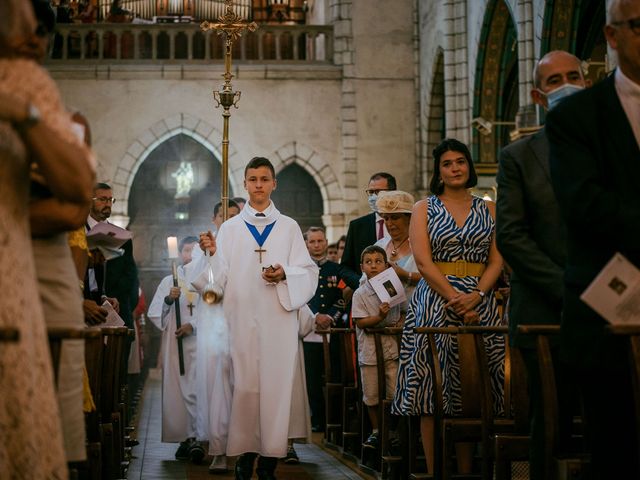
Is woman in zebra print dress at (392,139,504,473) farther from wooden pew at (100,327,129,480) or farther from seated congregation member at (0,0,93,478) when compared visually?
seated congregation member at (0,0,93,478)

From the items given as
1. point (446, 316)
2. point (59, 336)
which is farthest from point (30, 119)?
point (446, 316)

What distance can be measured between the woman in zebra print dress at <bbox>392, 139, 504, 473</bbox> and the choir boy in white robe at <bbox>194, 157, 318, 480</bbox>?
1009 millimetres

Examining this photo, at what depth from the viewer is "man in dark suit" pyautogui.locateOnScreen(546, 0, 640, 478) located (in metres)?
3.19

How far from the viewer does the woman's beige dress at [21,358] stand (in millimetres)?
2674

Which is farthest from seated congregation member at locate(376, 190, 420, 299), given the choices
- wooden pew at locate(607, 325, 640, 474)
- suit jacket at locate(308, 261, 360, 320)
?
wooden pew at locate(607, 325, 640, 474)

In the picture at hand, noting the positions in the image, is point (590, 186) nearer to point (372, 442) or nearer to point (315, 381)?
point (372, 442)

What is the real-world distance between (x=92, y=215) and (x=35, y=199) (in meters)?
5.27

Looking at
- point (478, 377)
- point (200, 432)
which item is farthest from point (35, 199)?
point (200, 432)

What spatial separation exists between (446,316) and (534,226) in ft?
4.51

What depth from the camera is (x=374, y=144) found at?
803 inches

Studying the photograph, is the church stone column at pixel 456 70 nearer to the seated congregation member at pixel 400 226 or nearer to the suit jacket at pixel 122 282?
the suit jacket at pixel 122 282

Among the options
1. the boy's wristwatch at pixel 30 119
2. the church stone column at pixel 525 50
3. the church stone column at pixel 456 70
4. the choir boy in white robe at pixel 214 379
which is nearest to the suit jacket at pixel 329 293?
the choir boy in white robe at pixel 214 379

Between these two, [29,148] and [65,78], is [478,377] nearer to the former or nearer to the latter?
[29,148]

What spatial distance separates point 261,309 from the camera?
6.99m
